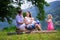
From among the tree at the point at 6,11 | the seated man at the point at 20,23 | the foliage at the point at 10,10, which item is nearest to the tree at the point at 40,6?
the foliage at the point at 10,10

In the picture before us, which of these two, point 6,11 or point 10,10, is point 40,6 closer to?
point 10,10

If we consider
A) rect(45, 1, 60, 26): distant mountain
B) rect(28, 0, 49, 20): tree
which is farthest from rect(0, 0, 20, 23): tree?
rect(45, 1, 60, 26): distant mountain

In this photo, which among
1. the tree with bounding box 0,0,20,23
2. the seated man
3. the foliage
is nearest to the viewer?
the seated man

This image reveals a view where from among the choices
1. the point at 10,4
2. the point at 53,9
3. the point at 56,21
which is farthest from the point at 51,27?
the point at 10,4

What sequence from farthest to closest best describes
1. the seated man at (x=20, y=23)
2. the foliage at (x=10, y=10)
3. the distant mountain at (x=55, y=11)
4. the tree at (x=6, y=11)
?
the tree at (x=6, y=11) < the foliage at (x=10, y=10) < the distant mountain at (x=55, y=11) < the seated man at (x=20, y=23)

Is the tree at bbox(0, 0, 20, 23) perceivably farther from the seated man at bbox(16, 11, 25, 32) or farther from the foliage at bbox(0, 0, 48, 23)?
the seated man at bbox(16, 11, 25, 32)

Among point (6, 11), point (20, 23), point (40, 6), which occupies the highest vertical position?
point (20, 23)

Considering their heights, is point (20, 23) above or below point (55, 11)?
above

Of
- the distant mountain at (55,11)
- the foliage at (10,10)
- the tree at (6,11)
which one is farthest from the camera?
the tree at (6,11)

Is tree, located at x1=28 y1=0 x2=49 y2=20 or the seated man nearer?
the seated man

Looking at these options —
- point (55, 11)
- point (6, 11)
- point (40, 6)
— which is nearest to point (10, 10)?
point (6, 11)

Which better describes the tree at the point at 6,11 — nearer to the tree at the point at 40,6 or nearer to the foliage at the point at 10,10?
the foliage at the point at 10,10

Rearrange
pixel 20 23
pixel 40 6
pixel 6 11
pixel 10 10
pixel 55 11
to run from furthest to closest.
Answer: pixel 10 10 < pixel 6 11 < pixel 40 6 < pixel 55 11 < pixel 20 23

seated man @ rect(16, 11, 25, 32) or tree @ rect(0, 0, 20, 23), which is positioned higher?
seated man @ rect(16, 11, 25, 32)
